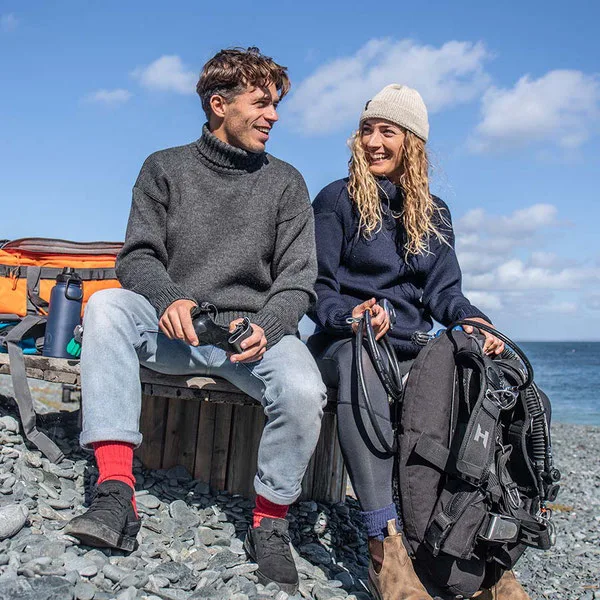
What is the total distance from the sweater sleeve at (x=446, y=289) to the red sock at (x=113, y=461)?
6.85 ft

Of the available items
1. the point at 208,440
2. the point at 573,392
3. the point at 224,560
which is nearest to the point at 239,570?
the point at 224,560

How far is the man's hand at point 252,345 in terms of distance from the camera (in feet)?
11.1

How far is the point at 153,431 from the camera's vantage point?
4750 mm

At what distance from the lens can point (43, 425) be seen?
537 cm

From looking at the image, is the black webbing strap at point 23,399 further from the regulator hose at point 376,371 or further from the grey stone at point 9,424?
the regulator hose at point 376,371

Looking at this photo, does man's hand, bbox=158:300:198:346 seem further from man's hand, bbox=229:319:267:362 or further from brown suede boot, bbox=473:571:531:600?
brown suede boot, bbox=473:571:531:600

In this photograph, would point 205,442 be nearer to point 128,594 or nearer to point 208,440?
point 208,440

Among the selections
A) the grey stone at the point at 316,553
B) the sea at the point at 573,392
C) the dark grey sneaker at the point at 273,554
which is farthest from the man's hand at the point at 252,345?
the sea at the point at 573,392

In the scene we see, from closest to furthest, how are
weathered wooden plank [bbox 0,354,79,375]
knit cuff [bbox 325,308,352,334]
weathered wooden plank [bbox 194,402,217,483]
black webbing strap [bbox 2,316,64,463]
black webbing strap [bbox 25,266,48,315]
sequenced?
knit cuff [bbox 325,308,352,334] → weathered wooden plank [bbox 0,354,79,375] → black webbing strap [bbox 2,316,64,463] → weathered wooden plank [bbox 194,402,217,483] → black webbing strap [bbox 25,266,48,315]

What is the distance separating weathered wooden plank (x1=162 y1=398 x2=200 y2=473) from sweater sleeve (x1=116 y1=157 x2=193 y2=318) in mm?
1237

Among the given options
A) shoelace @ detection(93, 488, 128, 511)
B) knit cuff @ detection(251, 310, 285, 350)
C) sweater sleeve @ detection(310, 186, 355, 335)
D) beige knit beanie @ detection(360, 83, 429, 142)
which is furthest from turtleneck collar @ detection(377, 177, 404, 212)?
shoelace @ detection(93, 488, 128, 511)

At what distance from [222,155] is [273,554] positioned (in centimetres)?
225

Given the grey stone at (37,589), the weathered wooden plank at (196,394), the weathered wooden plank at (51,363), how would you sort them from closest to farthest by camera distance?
the grey stone at (37,589) < the weathered wooden plank at (196,394) < the weathered wooden plank at (51,363)

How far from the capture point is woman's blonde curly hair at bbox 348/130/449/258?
4.36 metres
